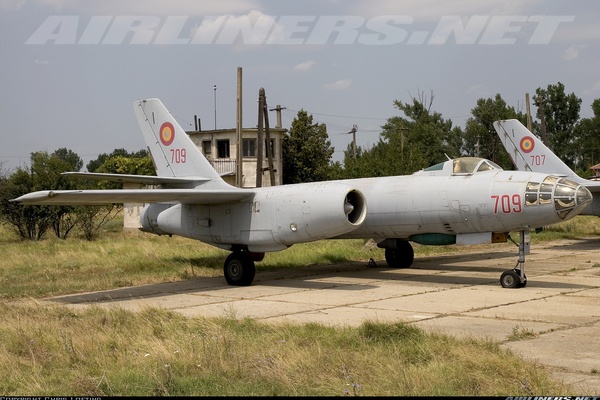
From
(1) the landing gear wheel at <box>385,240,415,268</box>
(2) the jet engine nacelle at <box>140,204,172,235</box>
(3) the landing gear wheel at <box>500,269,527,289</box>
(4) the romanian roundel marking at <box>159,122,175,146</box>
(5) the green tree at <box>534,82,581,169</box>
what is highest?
(5) the green tree at <box>534,82,581,169</box>

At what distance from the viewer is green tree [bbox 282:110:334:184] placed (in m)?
51.4

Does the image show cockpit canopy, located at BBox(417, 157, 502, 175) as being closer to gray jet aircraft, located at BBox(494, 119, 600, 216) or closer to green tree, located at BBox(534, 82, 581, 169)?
gray jet aircraft, located at BBox(494, 119, 600, 216)

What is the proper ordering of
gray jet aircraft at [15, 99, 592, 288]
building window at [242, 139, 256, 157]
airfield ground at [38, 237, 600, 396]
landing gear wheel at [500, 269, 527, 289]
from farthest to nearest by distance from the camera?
building window at [242, 139, 256, 157] < landing gear wheel at [500, 269, 527, 289] < gray jet aircraft at [15, 99, 592, 288] < airfield ground at [38, 237, 600, 396]

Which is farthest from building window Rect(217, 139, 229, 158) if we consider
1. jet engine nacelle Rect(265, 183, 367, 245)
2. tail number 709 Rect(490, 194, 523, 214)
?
tail number 709 Rect(490, 194, 523, 214)

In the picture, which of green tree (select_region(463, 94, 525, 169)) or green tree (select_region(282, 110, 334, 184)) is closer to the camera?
green tree (select_region(282, 110, 334, 184))

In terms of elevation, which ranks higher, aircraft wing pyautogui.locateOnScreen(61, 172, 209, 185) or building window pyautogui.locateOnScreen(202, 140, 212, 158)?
building window pyautogui.locateOnScreen(202, 140, 212, 158)

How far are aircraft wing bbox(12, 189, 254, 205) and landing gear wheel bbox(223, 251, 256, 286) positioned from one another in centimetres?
121

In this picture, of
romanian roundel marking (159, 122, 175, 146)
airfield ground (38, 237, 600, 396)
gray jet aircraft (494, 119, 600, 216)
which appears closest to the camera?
airfield ground (38, 237, 600, 396)

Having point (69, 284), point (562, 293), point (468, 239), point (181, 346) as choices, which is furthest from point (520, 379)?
point (69, 284)

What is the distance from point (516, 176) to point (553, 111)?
69.8m

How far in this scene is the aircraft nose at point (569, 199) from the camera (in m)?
13.5

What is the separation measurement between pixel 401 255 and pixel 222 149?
29.2 meters

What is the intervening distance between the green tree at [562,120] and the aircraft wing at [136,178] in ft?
224

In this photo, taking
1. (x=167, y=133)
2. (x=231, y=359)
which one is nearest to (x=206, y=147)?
(x=167, y=133)
